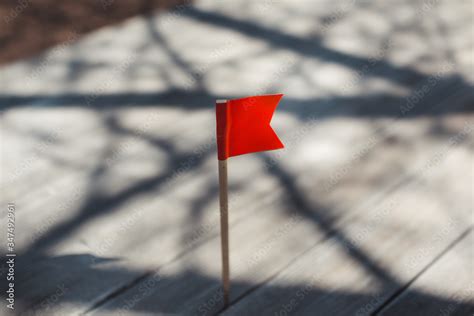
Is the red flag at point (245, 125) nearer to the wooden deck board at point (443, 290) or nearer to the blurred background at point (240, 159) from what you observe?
the blurred background at point (240, 159)

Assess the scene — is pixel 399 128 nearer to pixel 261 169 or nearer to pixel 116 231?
pixel 261 169

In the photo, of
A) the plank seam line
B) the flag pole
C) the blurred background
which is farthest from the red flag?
the plank seam line

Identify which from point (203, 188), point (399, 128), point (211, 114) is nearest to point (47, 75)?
point (211, 114)

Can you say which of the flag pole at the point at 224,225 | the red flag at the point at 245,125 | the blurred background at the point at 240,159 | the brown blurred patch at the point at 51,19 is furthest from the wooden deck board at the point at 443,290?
the brown blurred patch at the point at 51,19

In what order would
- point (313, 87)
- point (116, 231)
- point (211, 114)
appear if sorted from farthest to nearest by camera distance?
point (313, 87) → point (211, 114) → point (116, 231)

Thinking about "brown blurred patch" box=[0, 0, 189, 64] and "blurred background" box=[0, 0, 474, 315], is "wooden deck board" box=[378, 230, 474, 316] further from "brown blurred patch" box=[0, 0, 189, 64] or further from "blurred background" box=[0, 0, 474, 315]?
"brown blurred patch" box=[0, 0, 189, 64]

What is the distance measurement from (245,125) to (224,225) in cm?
38

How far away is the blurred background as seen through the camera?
2.42 metres

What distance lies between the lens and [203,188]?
9.30 feet

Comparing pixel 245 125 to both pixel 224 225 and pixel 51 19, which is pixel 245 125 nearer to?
pixel 224 225

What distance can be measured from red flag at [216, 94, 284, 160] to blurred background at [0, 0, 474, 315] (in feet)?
2.22

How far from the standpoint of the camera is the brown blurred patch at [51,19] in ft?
12.3

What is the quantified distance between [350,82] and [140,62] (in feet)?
3.88

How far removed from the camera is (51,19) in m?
3.96
